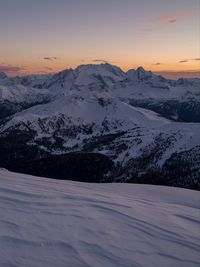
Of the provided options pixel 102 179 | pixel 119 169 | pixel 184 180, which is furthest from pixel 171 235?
pixel 119 169

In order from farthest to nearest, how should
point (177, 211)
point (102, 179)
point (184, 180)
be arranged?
point (102, 179) < point (184, 180) < point (177, 211)

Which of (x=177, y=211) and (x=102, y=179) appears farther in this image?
(x=102, y=179)

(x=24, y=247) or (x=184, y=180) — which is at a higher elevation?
(x=24, y=247)

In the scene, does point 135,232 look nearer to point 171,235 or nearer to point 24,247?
point 171,235

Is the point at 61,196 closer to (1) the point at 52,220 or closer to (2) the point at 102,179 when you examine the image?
(1) the point at 52,220

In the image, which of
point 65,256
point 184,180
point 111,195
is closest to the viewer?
point 65,256

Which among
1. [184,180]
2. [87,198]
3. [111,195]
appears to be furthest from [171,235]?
[184,180]
